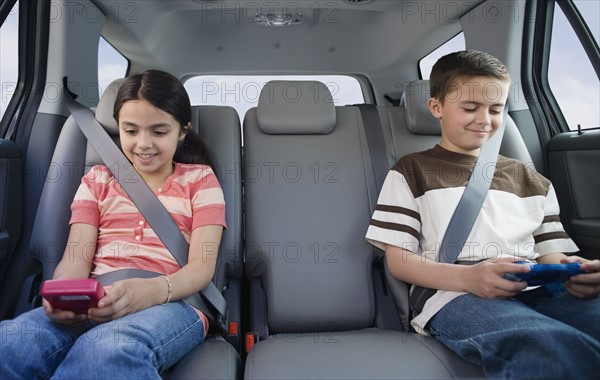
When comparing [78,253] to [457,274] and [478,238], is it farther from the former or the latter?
[478,238]

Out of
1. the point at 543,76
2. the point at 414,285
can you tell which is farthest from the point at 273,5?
the point at 414,285

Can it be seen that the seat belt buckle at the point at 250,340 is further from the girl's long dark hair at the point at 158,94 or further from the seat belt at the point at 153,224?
the girl's long dark hair at the point at 158,94

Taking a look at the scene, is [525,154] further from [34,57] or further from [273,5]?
[34,57]

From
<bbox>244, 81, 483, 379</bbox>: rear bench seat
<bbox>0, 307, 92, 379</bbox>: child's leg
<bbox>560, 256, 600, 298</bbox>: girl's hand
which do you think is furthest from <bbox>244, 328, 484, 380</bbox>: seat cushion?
<bbox>0, 307, 92, 379</bbox>: child's leg

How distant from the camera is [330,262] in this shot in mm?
1727

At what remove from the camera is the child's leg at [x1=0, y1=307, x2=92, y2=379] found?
1098 mm

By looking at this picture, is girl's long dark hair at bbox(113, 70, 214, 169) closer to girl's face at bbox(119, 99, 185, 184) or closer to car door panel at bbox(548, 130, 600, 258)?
girl's face at bbox(119, 99, 185, 184)

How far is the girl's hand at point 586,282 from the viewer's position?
4.11 feet

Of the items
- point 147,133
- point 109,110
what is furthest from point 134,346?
point 109,110

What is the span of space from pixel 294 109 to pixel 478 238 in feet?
2.64

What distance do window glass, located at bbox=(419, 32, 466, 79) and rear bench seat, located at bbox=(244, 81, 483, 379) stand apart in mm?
970

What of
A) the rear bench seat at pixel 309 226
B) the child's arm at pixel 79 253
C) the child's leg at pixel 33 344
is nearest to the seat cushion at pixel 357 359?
the rear bench seat at pixel 309 226

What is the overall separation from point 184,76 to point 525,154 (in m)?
2.39

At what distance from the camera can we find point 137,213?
5.11 ft
